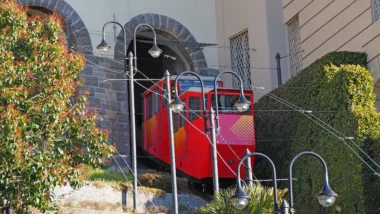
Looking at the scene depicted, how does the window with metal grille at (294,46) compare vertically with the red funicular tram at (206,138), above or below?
above

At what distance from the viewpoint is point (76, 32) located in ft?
110

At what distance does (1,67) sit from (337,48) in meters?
11.7

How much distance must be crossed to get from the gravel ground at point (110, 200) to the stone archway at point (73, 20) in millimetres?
8178

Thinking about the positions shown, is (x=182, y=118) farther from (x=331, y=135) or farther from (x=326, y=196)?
(x=326, y=196)

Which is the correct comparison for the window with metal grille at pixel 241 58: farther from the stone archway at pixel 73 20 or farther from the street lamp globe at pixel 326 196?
the street lamp globe at pixel 326 196

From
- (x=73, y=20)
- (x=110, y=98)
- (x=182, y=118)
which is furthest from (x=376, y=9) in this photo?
(x=73, y=20)

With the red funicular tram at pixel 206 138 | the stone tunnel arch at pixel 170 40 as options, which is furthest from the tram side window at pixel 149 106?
the red funicular tram at pixel 206 138

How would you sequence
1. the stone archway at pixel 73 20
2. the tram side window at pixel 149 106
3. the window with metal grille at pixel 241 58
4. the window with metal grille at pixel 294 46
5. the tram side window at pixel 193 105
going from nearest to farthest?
1. the tram side window at pixel 193 105
2. the window with metal grille at pixel 294 46
3. the tram side window at pixel 149 106
4. the stone archway at pixel 73 20
5. the window with metal grille at pixel 241 58

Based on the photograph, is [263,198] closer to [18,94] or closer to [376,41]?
[18,94]

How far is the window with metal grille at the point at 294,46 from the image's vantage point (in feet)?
106

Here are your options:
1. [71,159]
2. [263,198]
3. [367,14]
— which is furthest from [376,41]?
[71,159]

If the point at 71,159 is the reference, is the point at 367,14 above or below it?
above

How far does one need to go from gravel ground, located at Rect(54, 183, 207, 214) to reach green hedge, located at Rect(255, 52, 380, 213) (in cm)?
296

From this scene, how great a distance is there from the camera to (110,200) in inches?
1019
